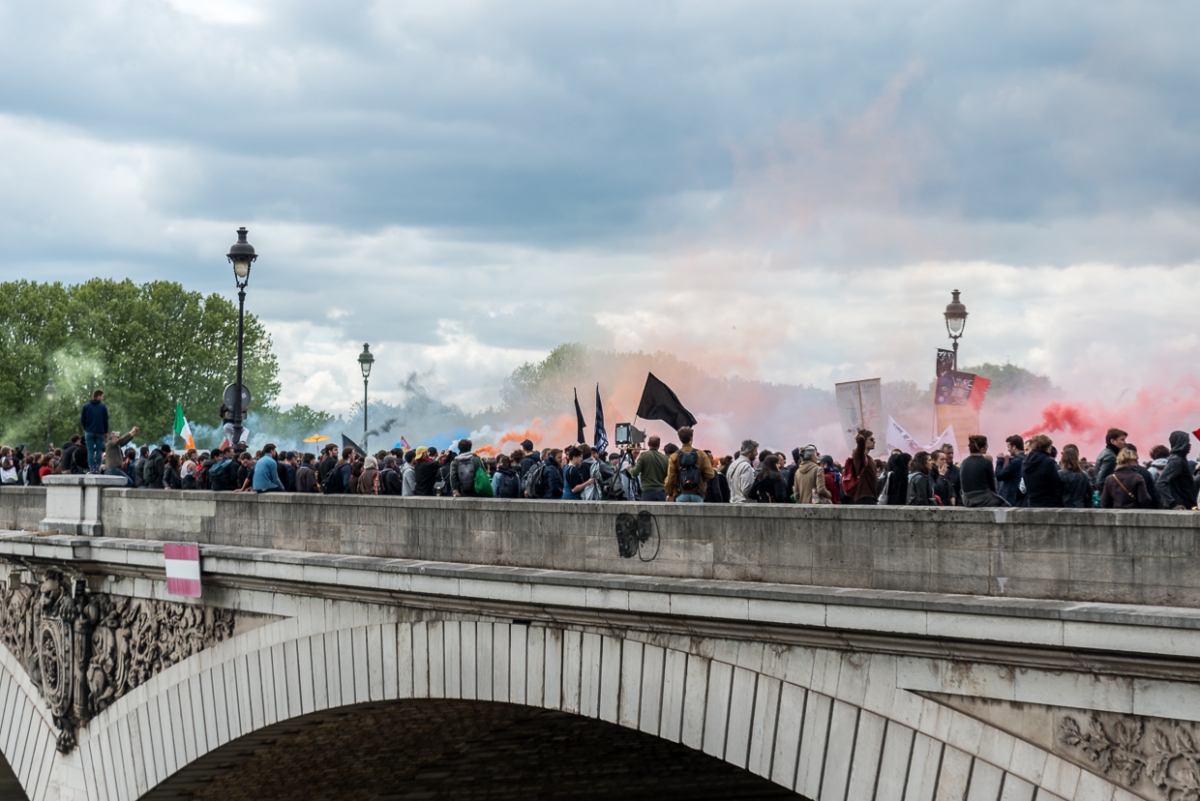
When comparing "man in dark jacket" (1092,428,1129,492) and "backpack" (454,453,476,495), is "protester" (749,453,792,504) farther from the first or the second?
"backpack" (454,453,476,495)

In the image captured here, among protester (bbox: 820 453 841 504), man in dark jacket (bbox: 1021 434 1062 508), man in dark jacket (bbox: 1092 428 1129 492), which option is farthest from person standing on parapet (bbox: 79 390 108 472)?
man in dark jacket (bbox: 1021 434 1062 508)

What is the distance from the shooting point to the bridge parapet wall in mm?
9094

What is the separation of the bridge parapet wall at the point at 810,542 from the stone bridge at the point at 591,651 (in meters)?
0.02

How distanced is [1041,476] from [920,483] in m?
3.15

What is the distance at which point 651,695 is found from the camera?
12.4m

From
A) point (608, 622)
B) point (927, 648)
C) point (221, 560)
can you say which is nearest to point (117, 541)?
point (221, 560)

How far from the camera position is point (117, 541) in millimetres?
19844

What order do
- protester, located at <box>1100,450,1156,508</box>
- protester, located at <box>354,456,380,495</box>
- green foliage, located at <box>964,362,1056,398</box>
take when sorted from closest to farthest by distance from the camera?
protester, located at <box>1100,450,1156,508</box> → protester, located at <box>354,456,380,495</box> → green foliage, located at <box>964,362,1056,398</box>

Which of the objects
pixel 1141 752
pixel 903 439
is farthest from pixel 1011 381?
pixel 1141 752

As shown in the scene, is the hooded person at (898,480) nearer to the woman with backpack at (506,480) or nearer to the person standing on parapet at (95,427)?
the woman with backpack at (506,480)

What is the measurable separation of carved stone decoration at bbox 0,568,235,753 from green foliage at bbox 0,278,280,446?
179 feet

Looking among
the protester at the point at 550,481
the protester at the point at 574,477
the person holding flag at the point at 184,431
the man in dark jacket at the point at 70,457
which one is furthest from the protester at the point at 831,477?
the person holding flag at the point at 184,431

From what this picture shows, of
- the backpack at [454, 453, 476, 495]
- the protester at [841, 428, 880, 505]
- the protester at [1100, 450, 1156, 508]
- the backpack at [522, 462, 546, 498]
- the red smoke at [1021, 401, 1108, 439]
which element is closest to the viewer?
the protester at [1100, 450, 1156, 508]

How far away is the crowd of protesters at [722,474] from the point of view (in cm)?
1187
